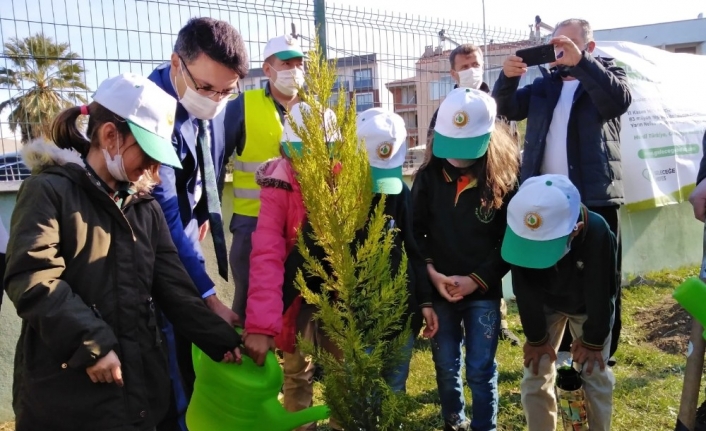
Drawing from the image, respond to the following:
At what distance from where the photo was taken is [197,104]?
2.51m

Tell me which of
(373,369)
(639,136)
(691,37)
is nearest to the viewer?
(373,369)

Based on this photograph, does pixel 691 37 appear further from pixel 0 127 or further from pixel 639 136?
pixel 0 127

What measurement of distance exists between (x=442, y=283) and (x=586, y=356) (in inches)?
26.9

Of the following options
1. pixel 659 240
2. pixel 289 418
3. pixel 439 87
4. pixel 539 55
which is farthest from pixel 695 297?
pixel 659 240

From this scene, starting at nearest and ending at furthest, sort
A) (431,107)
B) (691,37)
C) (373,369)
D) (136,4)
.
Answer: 1. (373,369)
2. (136,4)
3. (431,107)
4. (691,37)

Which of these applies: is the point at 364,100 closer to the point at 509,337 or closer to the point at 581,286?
the point at 509,337

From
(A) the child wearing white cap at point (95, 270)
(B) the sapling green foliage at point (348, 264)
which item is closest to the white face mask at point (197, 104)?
(A) the child wearing white cap at point (95, 270)

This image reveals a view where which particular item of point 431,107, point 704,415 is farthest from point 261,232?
point 431,107

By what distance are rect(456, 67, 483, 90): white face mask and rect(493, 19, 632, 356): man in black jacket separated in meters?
0.75

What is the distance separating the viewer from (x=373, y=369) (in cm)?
191

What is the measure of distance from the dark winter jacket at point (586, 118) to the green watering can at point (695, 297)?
1.41 meters

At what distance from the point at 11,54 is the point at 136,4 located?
82 centimetres

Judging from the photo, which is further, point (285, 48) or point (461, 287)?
point (285, 48)

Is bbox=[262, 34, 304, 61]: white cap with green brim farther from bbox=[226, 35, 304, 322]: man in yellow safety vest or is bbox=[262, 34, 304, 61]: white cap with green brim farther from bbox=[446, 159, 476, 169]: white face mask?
bbox=[446, 159, 476, 169]: white face mask
